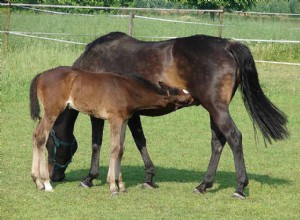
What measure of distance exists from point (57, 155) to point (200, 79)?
6.46 ft

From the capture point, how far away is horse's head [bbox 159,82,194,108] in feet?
25.6

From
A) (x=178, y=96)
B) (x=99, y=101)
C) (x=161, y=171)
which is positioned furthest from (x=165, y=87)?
(x=161, y=171)

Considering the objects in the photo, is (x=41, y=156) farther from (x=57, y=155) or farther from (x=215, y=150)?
(x=215, y=150)

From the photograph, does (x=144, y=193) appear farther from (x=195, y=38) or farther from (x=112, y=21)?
(x=112, y=21)

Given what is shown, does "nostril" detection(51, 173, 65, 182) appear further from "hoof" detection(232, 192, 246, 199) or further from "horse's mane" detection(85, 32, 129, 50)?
"hoof" detection(232, 192, 246, 199)

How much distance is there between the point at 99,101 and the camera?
794 centimetres

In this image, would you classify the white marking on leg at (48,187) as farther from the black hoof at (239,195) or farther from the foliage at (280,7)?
the foliage at (280,7)

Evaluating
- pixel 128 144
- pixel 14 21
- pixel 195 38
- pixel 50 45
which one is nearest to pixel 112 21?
pixel 14 21

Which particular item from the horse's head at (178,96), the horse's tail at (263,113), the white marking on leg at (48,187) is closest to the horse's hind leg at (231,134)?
the horse's head at (178,96)

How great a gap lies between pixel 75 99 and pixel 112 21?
17.0 metres

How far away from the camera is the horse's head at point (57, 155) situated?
8.50 m

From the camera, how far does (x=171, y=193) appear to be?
813cm

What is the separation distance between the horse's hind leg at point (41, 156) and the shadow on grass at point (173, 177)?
34.0 inches

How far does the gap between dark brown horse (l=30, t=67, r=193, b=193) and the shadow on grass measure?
2.95 feet
